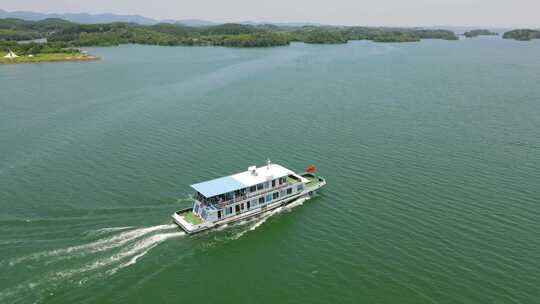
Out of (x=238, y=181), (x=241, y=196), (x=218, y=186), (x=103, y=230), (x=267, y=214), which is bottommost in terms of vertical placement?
(x=267, y=214)

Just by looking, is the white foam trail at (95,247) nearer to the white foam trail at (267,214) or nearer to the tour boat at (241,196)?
the tour boat at (241,196)

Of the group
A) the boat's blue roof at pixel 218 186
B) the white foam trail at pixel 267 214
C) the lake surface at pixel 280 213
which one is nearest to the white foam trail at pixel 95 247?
the lake surface at pixel 280 213

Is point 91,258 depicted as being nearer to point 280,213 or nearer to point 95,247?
point 95,247

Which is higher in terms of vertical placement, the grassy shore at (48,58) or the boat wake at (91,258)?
the grassy shore at (48,58)

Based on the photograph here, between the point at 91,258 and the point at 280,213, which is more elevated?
the point at 280,213

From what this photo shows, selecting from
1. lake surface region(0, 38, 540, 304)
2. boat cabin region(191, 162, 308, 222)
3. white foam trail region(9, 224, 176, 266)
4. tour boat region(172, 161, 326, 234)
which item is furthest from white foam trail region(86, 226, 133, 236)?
boat cabin region(191, 162, 308, 222)

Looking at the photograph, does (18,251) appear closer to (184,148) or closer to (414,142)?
(184,148)

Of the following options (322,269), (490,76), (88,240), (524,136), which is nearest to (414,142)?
(524,136)

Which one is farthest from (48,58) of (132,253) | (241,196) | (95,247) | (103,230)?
(132,253)
